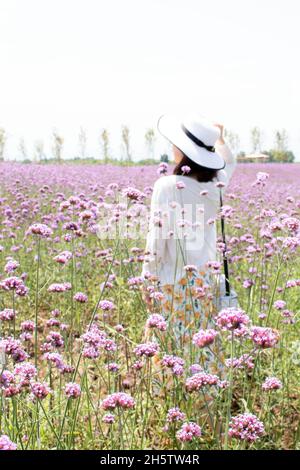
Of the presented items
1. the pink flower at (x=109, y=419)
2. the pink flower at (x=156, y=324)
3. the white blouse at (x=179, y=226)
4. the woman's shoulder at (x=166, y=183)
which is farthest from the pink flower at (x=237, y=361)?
the woman's shoulder at (x=166, y=183)

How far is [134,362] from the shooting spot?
2.38 m

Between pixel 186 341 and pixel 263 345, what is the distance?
1.35 meters

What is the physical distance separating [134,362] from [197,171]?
1177mm

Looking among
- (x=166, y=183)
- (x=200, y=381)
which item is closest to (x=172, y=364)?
(x=200, y=381)

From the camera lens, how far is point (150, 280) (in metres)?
2.74

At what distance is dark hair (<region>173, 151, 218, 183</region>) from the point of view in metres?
2.93

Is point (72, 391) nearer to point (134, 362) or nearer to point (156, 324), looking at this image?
point (156, 324)

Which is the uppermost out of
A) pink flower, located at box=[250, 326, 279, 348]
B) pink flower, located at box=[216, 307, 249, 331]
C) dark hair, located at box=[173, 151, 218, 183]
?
dark hair, located at box=[173, 151, 218, 183]

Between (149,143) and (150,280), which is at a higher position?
(149,143)

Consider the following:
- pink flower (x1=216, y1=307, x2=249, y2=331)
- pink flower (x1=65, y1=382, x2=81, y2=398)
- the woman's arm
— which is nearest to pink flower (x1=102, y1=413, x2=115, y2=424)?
pink flower (x1=65, y1=382, x2=81, y2=398)

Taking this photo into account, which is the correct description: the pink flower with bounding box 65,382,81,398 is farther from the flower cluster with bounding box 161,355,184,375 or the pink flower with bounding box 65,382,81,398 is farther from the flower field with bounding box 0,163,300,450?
the flower cluster with bounding box 161,355,184,375

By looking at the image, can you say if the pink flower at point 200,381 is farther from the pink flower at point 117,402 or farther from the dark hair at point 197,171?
the dark hair at point 197,171
